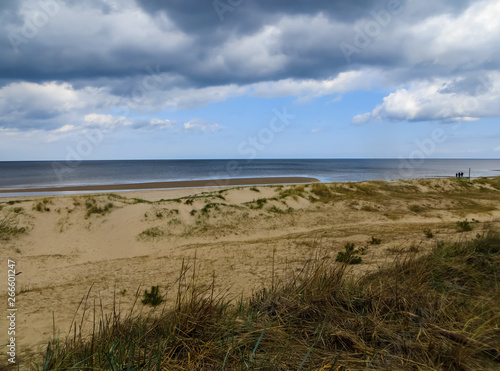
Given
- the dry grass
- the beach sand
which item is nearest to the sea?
the beach sand

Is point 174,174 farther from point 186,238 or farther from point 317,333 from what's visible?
point 317,333

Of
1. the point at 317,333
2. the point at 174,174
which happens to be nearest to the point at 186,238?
the point at 317,333

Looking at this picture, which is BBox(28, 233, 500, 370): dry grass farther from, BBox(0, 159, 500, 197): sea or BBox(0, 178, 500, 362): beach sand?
BBox(0, 159, 500, 197): sea

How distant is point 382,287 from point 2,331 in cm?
619

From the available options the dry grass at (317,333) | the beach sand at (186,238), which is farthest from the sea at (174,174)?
the dry grass at (317,333)

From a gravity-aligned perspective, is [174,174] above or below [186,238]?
above

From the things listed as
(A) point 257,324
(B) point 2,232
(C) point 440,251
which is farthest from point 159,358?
(B) point 2,232

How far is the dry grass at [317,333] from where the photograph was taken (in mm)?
2791

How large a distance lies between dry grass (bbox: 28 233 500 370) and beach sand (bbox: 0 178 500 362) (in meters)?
1.20

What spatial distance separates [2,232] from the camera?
35.6 feet

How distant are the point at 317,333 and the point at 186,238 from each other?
9.44 metres

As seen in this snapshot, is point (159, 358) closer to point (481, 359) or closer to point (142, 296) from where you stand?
point (481, 359)

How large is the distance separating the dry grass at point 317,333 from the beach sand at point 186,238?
120 cm

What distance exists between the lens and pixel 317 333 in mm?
3352
